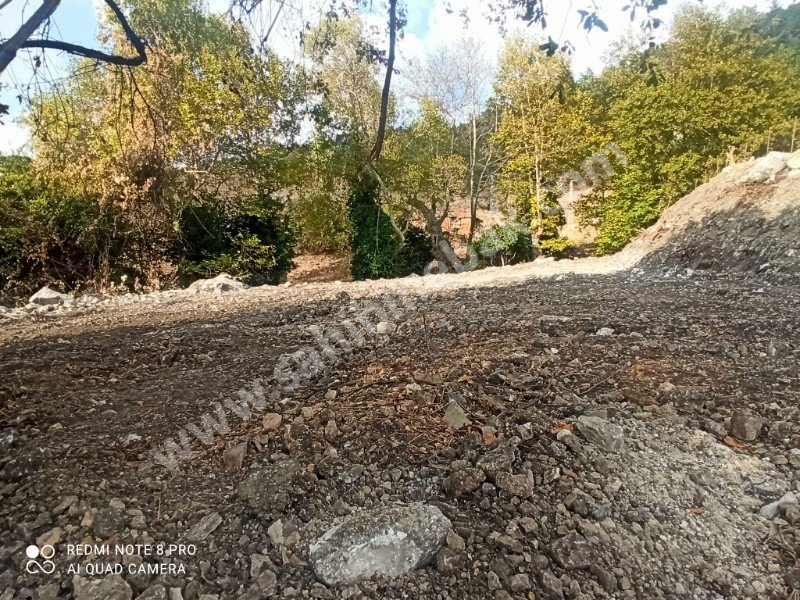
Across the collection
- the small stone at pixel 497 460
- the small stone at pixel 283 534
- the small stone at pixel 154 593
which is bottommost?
the small stone at pixel 154 593

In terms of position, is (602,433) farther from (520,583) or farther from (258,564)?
(258,564)

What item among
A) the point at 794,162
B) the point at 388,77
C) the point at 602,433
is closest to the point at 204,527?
the point at 602,433

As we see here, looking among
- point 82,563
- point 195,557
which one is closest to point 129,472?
point 82,563

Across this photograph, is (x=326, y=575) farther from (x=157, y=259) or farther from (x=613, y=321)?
(x=157, y=259)

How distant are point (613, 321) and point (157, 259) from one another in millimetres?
8781

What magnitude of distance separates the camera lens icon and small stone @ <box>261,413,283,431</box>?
69cm

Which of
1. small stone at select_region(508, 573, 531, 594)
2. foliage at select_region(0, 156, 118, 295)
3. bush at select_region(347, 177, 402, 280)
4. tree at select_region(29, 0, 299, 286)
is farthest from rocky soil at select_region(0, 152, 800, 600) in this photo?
bush at select_region(347, 177, 402, 280)

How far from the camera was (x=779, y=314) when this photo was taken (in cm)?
312

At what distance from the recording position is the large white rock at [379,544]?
3.69 feet

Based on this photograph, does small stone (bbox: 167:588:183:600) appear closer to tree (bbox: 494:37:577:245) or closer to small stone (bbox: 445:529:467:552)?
small stone (bbox: 445:529:467:552)

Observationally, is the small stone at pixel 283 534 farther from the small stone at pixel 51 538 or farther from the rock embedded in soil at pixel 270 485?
the small stone at pixel 51 538

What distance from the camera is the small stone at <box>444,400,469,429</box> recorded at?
1.66 meters

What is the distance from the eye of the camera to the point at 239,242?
35.7ft

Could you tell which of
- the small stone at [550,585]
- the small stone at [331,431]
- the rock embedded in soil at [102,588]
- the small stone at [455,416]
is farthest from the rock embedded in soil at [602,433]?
the rock embedded in soil at [102,588]
